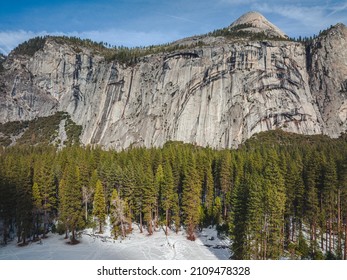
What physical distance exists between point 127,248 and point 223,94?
96681mm

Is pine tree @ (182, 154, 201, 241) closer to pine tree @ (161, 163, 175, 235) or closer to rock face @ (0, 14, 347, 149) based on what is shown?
pine tree @ (161, 163, 175, 235)

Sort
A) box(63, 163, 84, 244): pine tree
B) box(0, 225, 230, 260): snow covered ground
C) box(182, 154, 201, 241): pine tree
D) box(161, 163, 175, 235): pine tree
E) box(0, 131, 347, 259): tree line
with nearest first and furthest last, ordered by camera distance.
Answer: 1. box(0, 131, 347, 259): tree line
2. box(0, 225, 230, 260): snow covered ground
3. box(63, 163, 84, 244): pine tree
4. box(182, 154, 201, 241): pine tree
5. box(161, 163, 175, 235): pine tree

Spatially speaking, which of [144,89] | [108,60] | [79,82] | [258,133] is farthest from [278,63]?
[79,82]

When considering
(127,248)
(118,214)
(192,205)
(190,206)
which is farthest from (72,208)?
(192,205)

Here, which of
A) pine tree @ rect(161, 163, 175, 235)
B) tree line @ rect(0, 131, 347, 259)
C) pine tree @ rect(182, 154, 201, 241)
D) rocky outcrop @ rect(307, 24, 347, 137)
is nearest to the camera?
tree line @ rect(0, 131, 347, 259)

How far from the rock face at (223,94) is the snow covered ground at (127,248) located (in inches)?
3164

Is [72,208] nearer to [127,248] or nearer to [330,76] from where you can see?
[127,248]

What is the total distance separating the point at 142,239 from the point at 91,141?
10461 centimetres

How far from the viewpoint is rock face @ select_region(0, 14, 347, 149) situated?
124 m

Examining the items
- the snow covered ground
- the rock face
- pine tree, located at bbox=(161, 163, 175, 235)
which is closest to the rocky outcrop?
the rock face

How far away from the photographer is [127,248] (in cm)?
3762

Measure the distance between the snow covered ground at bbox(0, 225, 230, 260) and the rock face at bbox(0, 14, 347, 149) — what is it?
80374mm

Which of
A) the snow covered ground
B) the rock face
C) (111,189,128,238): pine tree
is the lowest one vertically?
the snow covered ground

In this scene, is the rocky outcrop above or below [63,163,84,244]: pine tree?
above
